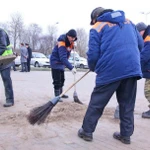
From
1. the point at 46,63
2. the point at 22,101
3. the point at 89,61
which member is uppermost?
the point at 89,61

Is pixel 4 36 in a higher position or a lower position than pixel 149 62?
higher

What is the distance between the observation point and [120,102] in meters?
4.50

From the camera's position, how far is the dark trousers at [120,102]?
4340 mm

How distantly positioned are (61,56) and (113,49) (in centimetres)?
332

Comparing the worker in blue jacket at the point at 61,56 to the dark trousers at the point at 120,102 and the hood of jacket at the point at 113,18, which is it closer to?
the dark trousers at the point at 120,102

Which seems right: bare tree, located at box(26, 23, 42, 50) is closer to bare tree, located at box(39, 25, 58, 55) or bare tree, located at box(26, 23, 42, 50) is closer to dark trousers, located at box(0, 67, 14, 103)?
bare tree, located at box(39, 25, 58, 55)

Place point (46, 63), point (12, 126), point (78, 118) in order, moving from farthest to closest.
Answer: point (46, 63) → point (78, 118) → point (12, 126)

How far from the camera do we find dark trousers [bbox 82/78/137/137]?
4.34 meters

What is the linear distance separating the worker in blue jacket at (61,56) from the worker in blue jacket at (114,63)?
9.73 feet

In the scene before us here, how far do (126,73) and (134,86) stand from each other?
327mm

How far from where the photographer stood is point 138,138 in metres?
4.77

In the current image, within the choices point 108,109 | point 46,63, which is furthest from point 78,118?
point 46,63

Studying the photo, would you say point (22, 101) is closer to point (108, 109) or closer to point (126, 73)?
point (108, 109)

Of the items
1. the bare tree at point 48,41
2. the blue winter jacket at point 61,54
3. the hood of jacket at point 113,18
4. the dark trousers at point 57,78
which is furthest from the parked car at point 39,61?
the bare tree at point 48,41
